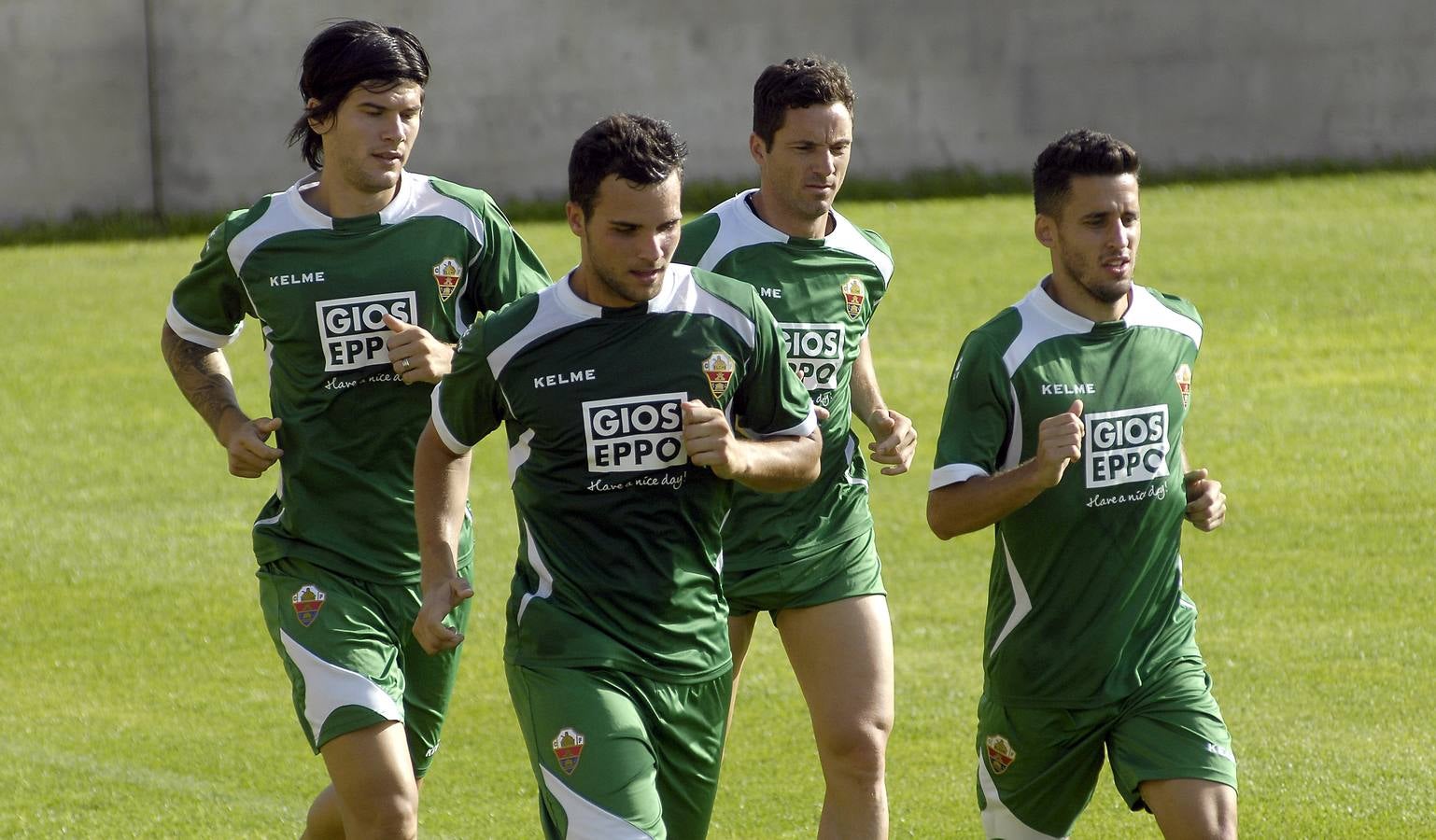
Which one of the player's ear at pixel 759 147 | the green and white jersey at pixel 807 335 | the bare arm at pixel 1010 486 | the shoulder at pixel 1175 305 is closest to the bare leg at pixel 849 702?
the green and white jersey at pixel 807 335

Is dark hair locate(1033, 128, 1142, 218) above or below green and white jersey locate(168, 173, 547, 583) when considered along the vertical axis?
above

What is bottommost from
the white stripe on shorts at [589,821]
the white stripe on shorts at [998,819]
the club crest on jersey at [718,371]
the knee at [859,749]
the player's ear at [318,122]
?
the knee at [859,749]

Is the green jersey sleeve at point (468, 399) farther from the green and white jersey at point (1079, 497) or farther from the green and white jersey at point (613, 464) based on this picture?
the green and white jersey at point (1079, 497)

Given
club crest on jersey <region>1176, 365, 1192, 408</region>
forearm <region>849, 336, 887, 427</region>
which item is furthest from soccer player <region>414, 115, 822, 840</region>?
forearm <region>849, 336, 887, 427</region>

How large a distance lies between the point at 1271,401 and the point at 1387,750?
23.5ft

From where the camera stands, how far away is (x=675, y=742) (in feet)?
15.4

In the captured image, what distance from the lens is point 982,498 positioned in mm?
4863

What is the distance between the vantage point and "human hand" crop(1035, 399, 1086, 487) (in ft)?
15.4

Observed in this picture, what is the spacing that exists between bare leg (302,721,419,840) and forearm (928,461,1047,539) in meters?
1.59

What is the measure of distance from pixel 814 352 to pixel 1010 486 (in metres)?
1.25

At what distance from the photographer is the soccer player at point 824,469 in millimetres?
5785

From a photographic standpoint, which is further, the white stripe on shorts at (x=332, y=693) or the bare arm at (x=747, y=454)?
the white stripe on shorts at (x=332, y=693)

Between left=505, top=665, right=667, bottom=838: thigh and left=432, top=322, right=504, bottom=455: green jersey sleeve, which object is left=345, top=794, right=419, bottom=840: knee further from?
left=432, top=322, right=504, bottom=455: green jersey sleeve

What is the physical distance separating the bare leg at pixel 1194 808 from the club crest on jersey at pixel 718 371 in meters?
1.49
